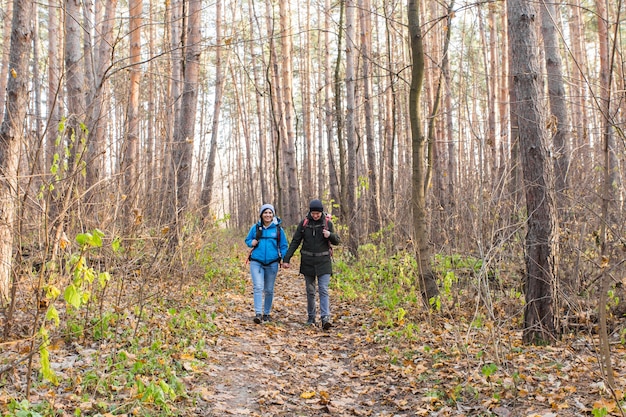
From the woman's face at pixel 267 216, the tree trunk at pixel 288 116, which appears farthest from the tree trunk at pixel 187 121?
the tree trunk at pixel 288 116

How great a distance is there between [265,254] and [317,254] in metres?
0.76

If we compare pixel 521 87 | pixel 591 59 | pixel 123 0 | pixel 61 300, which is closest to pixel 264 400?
pixel 61 300

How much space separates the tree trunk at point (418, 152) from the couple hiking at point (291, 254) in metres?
1.28

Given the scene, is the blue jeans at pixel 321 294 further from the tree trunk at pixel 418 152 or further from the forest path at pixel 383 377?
the tree trunk at pixel 418 152

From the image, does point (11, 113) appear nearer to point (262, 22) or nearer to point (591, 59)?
point (262, 22)

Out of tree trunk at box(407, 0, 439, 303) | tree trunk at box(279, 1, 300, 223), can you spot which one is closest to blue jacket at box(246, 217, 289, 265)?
tree trunk at box(407, 0, 439, 303)

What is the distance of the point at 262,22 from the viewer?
22.4 meters

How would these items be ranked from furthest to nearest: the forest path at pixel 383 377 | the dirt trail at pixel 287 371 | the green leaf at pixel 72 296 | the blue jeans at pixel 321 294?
1. the blue jeans at pixel 321 294
2. the dirt trail at pixel 287 371
3. the forest path at pixel 383 377
4. the green leaf at pixel 72 296

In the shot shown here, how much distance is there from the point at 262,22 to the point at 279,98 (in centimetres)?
575

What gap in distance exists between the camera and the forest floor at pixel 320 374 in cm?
372

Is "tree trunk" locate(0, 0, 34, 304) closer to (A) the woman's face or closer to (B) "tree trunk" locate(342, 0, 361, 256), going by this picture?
(A) the woman's face

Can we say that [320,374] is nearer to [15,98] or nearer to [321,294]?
[321,294]

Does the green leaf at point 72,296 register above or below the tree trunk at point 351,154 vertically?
below

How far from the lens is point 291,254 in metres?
7.09
